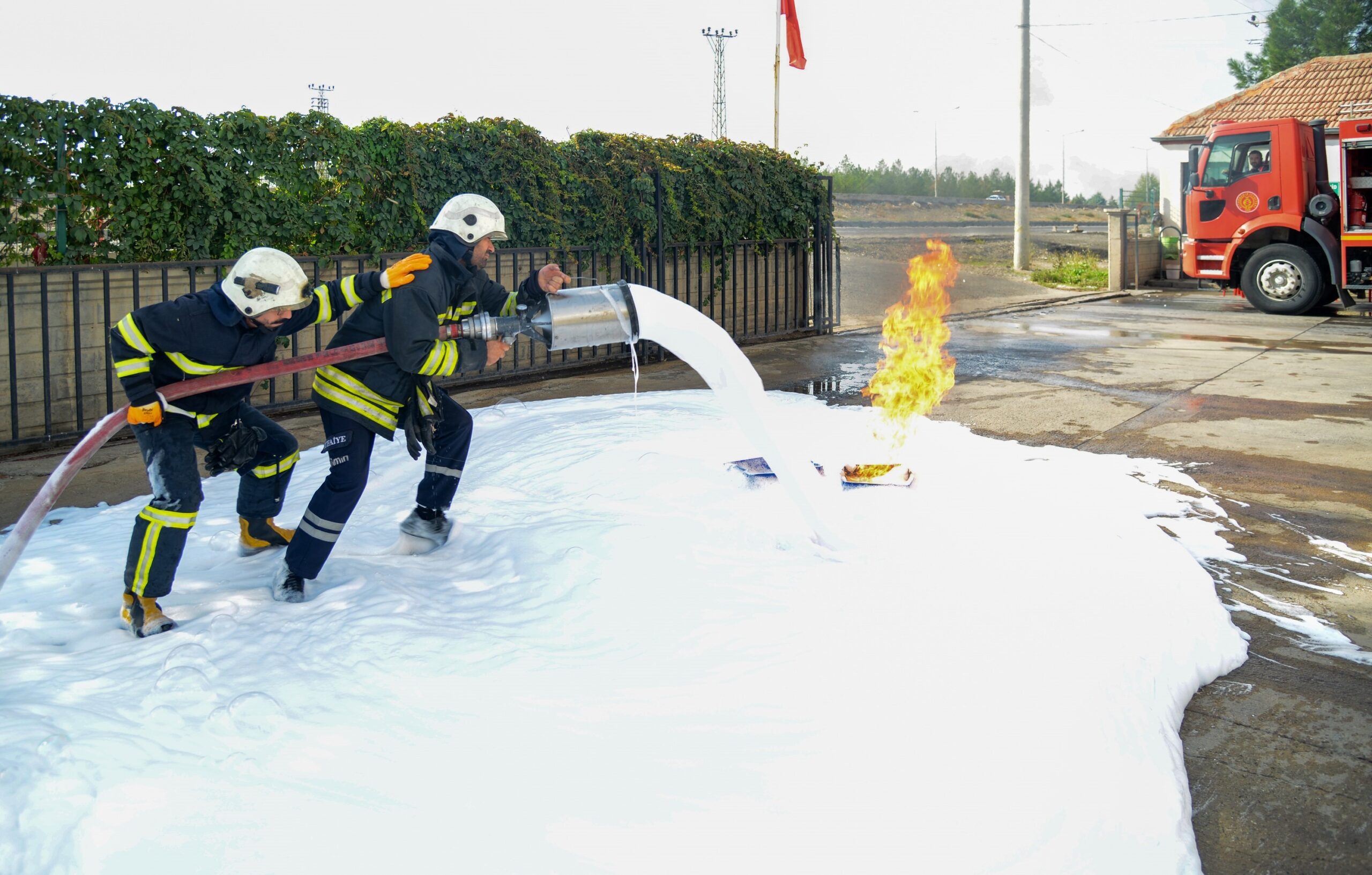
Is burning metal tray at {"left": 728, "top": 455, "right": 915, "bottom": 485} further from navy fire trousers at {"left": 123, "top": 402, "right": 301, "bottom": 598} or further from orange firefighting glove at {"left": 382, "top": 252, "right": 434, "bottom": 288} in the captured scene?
navy fire trousers at {"left": 123, "top": 402, "right": 301, "bottom": 598}

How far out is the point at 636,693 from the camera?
11.5ft

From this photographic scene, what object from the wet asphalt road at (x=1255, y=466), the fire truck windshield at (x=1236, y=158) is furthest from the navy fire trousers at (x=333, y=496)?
the fire truck windshield at (x=1236, y=158)

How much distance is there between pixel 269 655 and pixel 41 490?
1.03m

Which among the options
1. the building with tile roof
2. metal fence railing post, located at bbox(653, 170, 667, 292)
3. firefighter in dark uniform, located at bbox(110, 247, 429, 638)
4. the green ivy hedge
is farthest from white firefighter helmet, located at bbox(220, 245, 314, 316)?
the building with tile roof

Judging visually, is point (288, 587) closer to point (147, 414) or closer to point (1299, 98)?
point (147, 414)

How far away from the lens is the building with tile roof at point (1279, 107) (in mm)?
→ 24234

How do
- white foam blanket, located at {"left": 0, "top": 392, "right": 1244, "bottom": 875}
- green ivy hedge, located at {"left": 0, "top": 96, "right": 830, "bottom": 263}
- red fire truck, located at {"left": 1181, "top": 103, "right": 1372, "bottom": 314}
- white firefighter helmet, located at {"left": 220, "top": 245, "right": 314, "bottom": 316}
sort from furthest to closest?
red fire truck, located at {"left": 1181, "top": 103, "right": 1372, "bottom": 314}, green ivy hedge, located at {"left": 0, "top": 96, "right": 830, "bottom": 263}, white firefighter helmet, located at {"left": 220, "top": 245, "right": 314, "bottom": 316}, white foam blanket, located at {"left": 0, "top": 392, "right": 1244, "bottom": 875}

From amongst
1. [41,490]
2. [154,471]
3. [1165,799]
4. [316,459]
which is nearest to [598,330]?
[154,471]

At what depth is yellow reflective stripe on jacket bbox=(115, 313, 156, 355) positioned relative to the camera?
407cm

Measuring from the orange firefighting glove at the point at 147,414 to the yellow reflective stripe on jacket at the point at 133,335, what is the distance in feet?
0.71

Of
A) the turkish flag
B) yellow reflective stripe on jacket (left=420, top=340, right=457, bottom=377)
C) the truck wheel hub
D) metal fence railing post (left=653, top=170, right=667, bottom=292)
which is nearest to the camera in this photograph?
yellow reflective stripe on jacket (left=420, top=340, right=457, bottom=377)

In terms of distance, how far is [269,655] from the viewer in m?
3.75

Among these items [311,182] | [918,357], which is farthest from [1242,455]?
[311,182]

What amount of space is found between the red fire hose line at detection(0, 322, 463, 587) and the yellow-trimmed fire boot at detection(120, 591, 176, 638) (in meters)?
0.42
